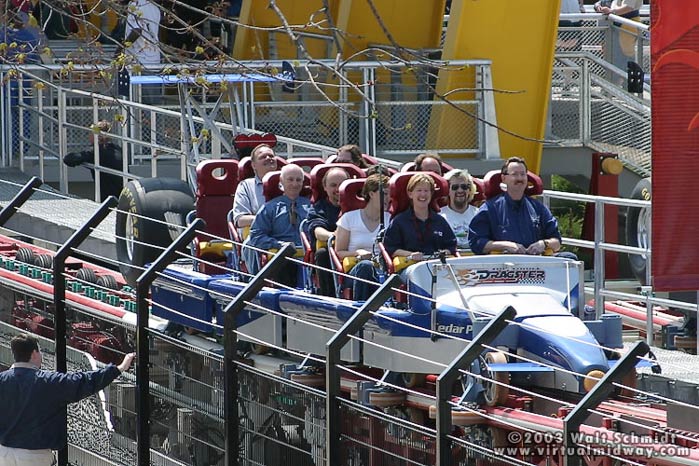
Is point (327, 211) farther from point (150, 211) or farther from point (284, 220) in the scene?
point (150, 211)

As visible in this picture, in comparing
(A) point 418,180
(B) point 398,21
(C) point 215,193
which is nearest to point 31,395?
(A) point 418,180

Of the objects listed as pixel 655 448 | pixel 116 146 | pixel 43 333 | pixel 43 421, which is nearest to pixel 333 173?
pixel 43 333

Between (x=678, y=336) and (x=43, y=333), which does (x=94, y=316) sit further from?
(x=678, y=336)

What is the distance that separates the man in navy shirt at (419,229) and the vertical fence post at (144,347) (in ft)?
5.69

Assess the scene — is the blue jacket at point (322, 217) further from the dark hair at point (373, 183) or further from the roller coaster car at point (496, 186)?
the roller coaster car at point (496, 186)

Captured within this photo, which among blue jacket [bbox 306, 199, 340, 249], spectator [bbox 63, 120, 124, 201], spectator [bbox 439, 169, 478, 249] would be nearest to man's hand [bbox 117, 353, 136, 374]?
blue jacket [bbox 306, 199, 340, 249]

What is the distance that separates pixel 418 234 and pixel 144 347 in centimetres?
224

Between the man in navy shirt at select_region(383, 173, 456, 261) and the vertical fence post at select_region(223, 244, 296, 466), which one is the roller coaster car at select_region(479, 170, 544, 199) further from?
the vertical fence post at select_region(223, 244, 296, 466)

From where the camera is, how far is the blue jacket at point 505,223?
38.0 ft

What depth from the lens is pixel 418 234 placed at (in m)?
11.0

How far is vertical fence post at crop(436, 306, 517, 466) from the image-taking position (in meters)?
7.14

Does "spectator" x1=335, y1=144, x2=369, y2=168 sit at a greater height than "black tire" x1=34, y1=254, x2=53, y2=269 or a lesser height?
greater

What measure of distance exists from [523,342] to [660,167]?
1.87 m

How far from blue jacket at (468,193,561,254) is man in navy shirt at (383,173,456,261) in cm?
53
